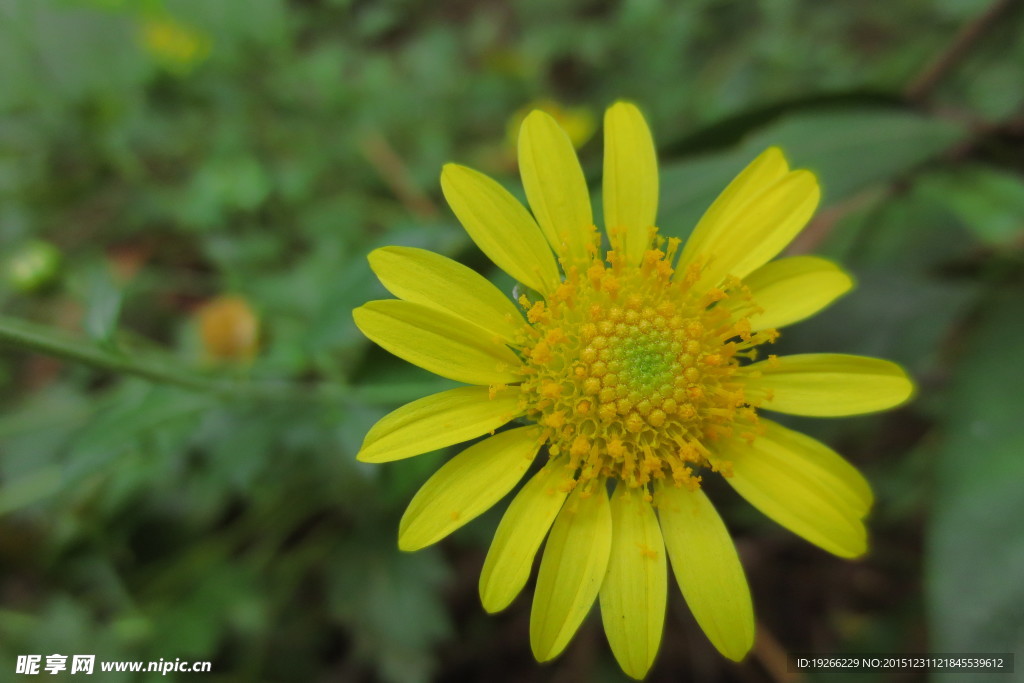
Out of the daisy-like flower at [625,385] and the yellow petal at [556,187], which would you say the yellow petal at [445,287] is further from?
the yellow petal at [556,187]

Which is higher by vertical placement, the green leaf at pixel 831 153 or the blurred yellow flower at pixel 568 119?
the blurred yellow flower at pixel 568 119

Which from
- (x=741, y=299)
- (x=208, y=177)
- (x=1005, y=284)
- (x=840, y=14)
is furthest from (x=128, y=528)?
(x=840, y=14)

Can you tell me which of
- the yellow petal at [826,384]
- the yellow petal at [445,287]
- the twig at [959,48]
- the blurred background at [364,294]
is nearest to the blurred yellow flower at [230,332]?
the blurred background at [364,294]

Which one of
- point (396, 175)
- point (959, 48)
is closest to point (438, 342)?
point (396, 175)

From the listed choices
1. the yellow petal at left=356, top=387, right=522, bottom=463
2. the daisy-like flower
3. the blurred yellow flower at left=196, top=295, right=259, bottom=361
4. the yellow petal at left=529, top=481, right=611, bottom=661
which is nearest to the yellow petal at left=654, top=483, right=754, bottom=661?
the daisy-like flower

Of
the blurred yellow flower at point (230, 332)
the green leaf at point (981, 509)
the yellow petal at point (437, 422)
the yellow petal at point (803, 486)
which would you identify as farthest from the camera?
the blurred yellow flower at point (230, 332)

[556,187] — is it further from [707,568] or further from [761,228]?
[707,568]
